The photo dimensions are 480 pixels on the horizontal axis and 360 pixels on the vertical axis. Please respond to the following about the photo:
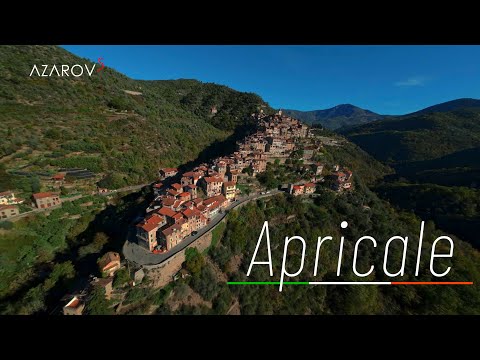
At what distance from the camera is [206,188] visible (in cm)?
1873

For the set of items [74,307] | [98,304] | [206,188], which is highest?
[206,188]

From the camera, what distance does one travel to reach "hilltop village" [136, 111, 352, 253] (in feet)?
45.3

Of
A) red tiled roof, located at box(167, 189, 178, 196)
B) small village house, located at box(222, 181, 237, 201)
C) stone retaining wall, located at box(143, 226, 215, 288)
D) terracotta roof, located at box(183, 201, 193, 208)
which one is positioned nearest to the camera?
stone retaining wall, located at box(143, 226, 215, 288)

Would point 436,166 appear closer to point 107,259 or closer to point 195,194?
point 195,194

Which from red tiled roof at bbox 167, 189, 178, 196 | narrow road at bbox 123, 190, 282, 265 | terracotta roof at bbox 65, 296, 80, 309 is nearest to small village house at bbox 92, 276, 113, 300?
terracotta roof at bbox 65, 296, 80, 309

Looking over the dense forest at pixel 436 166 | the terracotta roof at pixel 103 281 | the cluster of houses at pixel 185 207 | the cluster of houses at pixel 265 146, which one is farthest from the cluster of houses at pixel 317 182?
the dense forest at pixel 436 166

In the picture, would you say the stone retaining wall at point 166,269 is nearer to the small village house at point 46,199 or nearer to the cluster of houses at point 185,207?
the cluster of houses at point 185,207

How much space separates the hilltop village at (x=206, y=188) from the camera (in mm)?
13820

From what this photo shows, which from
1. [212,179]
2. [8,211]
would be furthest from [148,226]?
[8,211]

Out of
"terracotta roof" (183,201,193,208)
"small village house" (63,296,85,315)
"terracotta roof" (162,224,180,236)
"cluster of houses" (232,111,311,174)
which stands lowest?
"small village house" (63,296,85,315)

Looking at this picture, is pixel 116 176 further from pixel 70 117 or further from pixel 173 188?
pixel 70 117

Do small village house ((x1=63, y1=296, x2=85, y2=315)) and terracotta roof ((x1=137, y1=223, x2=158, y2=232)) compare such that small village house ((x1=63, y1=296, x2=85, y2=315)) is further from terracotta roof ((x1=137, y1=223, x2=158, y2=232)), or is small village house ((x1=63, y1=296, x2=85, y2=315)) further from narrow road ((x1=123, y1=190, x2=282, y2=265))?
terracotta roof ((x1=137, y1=223, x2=158, y2=232))
